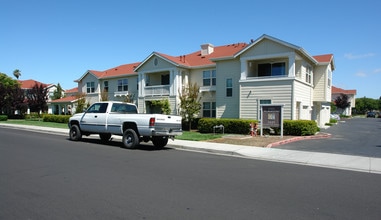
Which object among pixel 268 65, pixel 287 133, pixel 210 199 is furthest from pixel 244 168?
pixel 268 65

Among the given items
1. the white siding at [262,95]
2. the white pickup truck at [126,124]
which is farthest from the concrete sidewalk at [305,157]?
the white siding at [262,95]

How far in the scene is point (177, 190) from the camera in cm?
605

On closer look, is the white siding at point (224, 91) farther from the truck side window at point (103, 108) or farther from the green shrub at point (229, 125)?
the truck side window at point (103, 108)

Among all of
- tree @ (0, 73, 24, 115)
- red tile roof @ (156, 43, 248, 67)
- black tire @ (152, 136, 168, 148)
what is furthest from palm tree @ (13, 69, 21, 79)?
black tire @ (152, 136, 168, 148)

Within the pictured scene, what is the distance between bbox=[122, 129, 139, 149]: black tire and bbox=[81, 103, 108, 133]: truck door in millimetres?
1634

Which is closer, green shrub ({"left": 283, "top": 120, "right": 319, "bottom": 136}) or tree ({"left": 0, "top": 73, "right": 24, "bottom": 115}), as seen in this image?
green shrub ({"left": 283, "top": 120, "right": 319, "bottom": 136})

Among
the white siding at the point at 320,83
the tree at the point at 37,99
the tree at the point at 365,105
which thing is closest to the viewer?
the white siding at the point at 320,83

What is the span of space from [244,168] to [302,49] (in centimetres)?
1461

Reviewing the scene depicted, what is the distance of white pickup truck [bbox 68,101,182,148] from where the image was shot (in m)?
12.1

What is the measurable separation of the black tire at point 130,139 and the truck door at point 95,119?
1.63 meters

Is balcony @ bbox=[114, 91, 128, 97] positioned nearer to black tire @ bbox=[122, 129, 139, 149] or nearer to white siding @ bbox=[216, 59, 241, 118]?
white siding @ bbox=[216, 59, 241, 118]

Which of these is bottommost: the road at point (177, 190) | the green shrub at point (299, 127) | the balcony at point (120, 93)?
the road at point (177, 190)

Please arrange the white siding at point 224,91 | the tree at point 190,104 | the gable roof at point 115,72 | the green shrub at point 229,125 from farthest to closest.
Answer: the gable roof at point 115,72 → the tree at point 190,104 → the white siding at point 224,91 → the green shrub at point 229,125

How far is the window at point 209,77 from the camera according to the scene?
25989 millimetres
